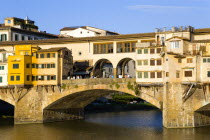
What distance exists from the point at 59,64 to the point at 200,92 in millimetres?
24109

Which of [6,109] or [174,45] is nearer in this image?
[174,45]

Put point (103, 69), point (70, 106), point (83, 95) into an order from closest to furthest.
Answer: point (83, 95) < point (103, 69) < point (70, 106)

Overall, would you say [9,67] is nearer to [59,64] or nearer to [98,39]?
[59,64]

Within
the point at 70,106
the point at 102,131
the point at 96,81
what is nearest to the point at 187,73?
the point at 102,131

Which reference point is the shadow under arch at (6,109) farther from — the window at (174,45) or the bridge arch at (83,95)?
the window at (174,45)

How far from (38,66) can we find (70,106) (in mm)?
10482

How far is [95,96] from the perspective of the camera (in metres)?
77.6

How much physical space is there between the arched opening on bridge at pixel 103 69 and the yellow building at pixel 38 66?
5.11 meters

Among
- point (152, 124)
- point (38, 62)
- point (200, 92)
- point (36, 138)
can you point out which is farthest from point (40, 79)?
point (200, 92)

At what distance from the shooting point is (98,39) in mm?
71438

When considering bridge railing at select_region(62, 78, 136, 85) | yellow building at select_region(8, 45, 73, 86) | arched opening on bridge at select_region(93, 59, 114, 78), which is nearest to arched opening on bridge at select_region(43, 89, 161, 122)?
bridge railing at select_region(62, 78, 136, 85)

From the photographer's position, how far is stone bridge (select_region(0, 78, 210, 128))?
58000mm

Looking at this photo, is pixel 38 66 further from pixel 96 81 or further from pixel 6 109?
pixel 6 109

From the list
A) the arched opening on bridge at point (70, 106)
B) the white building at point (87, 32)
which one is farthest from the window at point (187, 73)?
the white building at point (87, 32)
